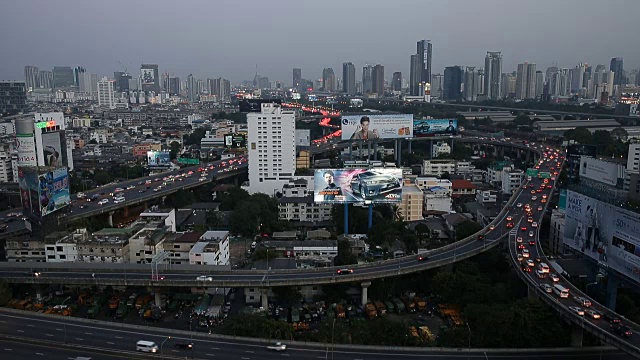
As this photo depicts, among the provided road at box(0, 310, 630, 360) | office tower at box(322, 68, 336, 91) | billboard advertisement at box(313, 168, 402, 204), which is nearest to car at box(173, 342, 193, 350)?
road at box(0, 310, 630, 360)

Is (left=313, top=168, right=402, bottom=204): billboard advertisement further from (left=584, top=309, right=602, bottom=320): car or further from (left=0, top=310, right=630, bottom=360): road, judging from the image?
(left=584, top=309, right=602, bottom=320): car

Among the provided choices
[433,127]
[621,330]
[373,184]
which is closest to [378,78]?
[433,127]

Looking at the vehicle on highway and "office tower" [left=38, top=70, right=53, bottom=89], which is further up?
"office tower" [left=38, top=70, right=53, bottom=89]

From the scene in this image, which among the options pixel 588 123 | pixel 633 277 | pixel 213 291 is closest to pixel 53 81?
pixel 588 123

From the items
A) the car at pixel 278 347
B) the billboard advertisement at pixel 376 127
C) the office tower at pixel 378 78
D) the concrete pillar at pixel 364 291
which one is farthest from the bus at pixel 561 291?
the office tower at pixel 378 78

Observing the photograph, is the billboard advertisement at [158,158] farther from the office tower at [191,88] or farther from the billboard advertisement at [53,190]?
the office tower at [191,88]

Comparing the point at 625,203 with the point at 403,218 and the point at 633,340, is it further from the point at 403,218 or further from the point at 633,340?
the point at 403,218
